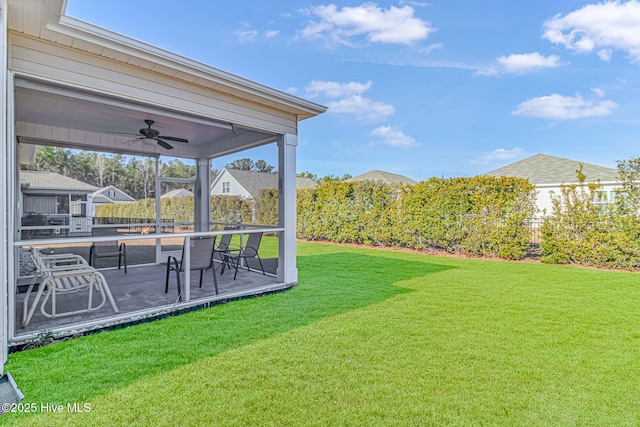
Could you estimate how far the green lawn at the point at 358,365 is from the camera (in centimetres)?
208

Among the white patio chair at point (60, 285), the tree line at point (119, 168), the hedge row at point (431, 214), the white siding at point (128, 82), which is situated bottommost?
the white patio chair at point (60, 285)

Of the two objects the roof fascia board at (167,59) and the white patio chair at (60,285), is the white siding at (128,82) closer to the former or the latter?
the roof fascia board at (167,59)

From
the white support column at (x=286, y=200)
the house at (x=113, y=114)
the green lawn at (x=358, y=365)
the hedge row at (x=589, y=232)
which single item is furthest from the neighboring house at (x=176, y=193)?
the hedge row at (x=589, y=232)

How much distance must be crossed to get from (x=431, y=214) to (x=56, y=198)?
350 inches

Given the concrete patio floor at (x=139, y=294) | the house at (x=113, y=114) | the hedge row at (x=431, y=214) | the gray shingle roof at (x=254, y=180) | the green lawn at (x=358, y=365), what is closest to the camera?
the green lawn at (x=358, y=365)

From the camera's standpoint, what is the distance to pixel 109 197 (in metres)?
6.51

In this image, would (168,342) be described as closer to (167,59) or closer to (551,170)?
(167,59)

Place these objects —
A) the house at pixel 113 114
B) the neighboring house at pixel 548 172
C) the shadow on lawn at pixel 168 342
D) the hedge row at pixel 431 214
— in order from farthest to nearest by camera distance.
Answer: the neighboring house at pixel 548 172 < the hedge row at pixel 431 214 < the house at pixel 113 114 < the shadow on lawn at pixel 168 342

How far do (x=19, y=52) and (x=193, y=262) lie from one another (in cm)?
279

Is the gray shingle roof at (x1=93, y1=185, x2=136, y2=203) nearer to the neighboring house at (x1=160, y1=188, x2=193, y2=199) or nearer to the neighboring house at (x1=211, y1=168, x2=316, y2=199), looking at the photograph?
the neighboring house at (x1=160, y1=188, x2=193, y2=199)

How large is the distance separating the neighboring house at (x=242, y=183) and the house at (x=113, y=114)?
1.41 feet

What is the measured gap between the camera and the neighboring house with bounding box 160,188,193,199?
7235 millimetres

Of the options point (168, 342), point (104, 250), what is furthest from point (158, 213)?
point (168, 342)

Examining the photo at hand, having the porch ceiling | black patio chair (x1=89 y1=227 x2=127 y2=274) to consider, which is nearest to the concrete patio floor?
black patio chair (x1=89 y1=227 x2=127 y2=274)
